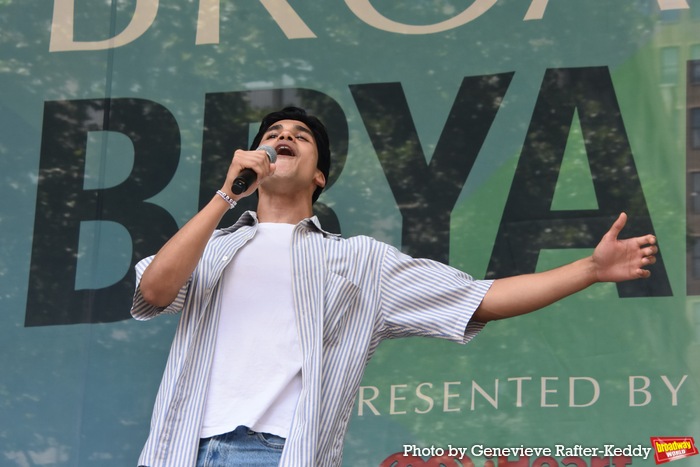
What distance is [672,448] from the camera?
333cm

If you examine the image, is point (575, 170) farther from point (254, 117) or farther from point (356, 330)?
point (356, 330)

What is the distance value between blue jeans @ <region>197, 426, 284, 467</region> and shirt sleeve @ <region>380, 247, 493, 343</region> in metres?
0.43

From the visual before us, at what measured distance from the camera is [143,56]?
3943mm

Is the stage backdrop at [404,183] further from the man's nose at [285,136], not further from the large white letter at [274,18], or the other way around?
the man's nose at [285,136]

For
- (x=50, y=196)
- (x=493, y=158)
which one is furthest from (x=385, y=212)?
(x=50, y=196)

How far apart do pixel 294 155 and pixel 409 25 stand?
1079mm

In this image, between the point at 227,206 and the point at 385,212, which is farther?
the point at 385,212

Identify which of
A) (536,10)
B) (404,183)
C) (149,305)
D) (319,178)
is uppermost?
(536,10)

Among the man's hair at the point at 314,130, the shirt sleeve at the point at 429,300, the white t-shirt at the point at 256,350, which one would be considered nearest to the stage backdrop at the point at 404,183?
the man's hair at the point at 314,130

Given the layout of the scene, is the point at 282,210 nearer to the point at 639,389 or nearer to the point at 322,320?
the point at 322,320

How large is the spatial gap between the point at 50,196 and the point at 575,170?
5.38ft

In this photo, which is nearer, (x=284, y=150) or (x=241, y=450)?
(x=241, y=450)

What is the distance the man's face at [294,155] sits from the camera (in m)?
2.82

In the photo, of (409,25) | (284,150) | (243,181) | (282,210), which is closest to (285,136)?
(284,150)
